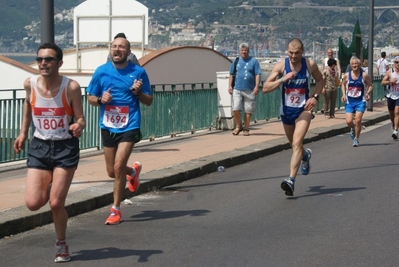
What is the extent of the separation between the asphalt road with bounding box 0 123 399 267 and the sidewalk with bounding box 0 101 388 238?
6.5 inches

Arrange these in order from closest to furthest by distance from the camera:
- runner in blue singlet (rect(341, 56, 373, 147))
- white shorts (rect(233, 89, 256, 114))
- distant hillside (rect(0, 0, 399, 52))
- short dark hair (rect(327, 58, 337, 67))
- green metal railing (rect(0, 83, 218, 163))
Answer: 1. green metal railing (rect(0, 83, 218, 163))
2. runner in blue singlet (rect(341, 56, 373, 147))
3. white shorts (rect(233, 89, 256, 114))
4. short dark hair (rect(327, 58, 337, 67))
5. distant hillside (rect(0, 0, 399, 52))

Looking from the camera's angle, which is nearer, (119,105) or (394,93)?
(119,105)

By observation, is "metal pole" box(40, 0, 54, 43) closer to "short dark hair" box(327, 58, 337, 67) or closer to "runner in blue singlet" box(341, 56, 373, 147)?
"runner in blue singlet" box(341, 56, 373, 147)

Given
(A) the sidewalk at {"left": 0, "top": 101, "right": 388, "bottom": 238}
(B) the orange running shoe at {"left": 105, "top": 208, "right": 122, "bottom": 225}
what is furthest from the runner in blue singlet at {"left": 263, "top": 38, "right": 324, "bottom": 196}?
(B) the orange running shoe at {"left": 105, "top": 208, "right": 122, "bottom": 225}

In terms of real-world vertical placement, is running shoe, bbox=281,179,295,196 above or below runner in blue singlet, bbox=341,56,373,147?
below

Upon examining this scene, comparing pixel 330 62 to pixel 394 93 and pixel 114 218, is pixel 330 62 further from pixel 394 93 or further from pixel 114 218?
pixel 114 218

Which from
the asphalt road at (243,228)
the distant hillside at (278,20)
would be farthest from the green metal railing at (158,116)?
the distant hillside at (278,20)

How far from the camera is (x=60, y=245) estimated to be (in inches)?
295

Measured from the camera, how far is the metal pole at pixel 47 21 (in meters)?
10.9

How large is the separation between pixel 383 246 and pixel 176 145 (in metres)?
9.11

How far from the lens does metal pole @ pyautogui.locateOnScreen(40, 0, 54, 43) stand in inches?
430

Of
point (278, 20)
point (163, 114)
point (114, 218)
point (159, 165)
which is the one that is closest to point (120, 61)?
point (114, 218)

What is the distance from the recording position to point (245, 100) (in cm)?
1909

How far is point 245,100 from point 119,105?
32.3 feet
